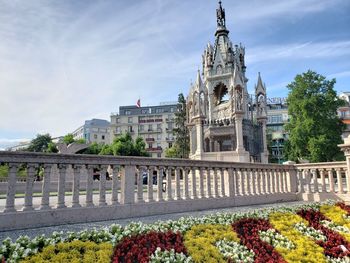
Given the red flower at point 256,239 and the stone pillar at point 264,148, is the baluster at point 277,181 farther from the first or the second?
the stone pillar at point 264,148

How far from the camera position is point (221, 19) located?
30.5 metres

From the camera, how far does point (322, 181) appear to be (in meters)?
14.6

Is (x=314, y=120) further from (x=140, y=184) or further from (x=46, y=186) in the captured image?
(x=46, y=186)

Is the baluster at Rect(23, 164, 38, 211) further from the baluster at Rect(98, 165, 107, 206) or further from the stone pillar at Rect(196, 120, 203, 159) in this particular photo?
the stone pillar at Rect(196, 120, 203, 159)

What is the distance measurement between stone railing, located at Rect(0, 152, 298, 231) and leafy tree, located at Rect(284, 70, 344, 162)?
22.3m

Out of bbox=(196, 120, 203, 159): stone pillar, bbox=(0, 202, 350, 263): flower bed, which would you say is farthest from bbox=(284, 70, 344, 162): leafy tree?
bbox=(0, 202, 350, 263): flower bed

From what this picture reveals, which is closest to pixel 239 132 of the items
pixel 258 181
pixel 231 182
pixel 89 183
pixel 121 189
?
pixel 258 181

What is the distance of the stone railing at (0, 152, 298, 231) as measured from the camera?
7.29 meters

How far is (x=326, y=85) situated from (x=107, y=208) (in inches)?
1456

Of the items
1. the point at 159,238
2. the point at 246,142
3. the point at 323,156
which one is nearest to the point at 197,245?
the point at 159,238

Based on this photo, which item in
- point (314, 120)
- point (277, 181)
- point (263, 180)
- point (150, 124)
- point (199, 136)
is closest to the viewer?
point (263, 180)

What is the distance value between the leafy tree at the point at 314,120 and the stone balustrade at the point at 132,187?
67.5 ft

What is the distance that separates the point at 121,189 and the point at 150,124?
94352 mm

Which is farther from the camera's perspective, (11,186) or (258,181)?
(258,181)
